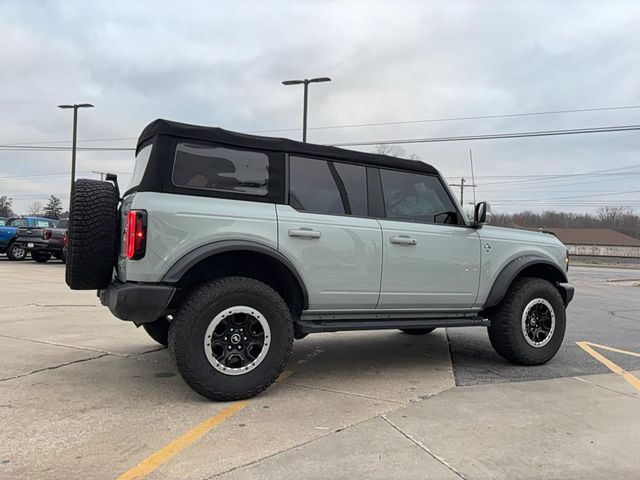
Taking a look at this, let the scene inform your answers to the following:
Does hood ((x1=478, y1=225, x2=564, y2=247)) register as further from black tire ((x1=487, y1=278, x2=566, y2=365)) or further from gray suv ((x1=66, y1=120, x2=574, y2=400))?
black tire ((x1=487, y1=278, x2=566, y2=365))

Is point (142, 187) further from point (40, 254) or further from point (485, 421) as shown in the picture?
point (40, 254)

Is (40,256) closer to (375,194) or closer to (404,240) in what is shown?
(375,194)

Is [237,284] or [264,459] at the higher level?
[237,284]

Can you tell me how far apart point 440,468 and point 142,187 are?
2.86m

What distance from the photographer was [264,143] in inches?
179

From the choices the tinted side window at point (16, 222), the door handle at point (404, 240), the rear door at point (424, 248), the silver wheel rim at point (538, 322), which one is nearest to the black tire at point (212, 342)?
the rear door at point (424, 248)

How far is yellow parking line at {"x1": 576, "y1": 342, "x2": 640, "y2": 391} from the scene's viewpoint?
5145 millimetres

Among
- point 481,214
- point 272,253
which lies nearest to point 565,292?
point 481,214

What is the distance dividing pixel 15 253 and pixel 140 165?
19.8 meters

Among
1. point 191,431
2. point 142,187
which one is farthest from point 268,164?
point 191,431

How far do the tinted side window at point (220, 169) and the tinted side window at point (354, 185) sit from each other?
78cm

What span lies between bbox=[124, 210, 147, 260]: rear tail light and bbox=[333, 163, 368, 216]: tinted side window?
1860mm

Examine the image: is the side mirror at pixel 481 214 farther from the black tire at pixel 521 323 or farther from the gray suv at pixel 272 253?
the black tire at pixel 521 323

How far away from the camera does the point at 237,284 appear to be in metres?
→ 4.12
